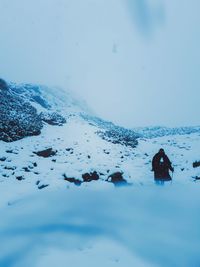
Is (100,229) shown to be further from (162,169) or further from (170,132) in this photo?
(170,132)

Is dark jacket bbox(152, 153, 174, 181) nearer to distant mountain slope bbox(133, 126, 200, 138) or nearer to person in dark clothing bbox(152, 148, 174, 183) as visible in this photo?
person in dark clothing bbox(152, 148, 174, 183)

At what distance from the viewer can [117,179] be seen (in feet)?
41.1

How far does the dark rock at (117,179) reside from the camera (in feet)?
40.2

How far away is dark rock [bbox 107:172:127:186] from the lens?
12.3m

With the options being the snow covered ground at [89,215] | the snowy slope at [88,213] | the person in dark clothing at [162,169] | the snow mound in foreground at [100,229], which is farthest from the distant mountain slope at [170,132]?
the snow mound in foreground at [100,229]

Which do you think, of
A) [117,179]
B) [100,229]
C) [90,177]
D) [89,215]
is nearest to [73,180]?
[90,177]

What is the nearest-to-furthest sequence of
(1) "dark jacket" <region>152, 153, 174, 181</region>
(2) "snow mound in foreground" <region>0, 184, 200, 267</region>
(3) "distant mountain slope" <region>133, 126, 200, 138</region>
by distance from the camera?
(2) "snow mound in foreground" <region>0, 184, 200, 267</region>
(1) "dark jacket" <region>152, 153, 174, 181</region>
(3) "distant mountain slope" <region>133, 126, 200, 138</region>

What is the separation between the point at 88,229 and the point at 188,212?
10.2 feet

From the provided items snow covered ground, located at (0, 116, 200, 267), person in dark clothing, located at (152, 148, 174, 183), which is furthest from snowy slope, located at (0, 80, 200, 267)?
person in dark clothing, located at (152, 148, 174, 183)

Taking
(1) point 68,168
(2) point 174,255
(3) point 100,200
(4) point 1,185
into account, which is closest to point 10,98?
(1) point 68,168

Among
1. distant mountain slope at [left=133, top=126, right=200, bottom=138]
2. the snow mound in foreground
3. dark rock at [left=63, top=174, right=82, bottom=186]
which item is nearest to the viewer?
the snow mound in foreground

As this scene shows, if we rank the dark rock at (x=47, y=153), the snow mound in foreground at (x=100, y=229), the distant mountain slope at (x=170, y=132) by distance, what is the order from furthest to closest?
the distant mountain slope at (x=170, y=132) → the dark rock at (x=47, y=153) → the snow mound in foreground at (x=100, y=229)

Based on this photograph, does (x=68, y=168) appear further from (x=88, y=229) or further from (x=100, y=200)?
(x=88, y=229)

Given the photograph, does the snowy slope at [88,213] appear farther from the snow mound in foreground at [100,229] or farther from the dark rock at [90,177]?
the dark rock at [90,177]
